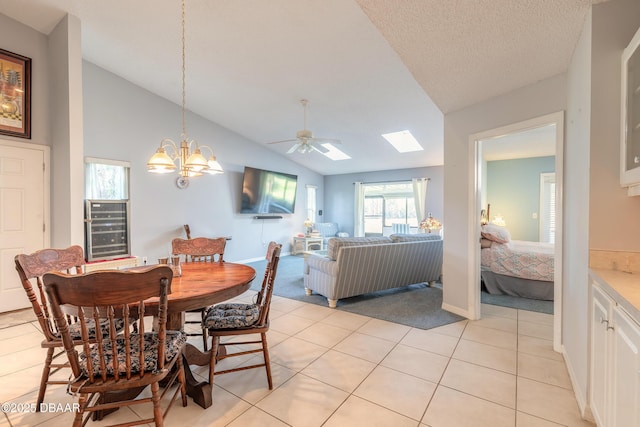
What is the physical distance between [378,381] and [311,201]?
7.18m

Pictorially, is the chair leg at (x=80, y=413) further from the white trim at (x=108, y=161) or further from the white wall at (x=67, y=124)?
the white trim at (x=108, y=161)

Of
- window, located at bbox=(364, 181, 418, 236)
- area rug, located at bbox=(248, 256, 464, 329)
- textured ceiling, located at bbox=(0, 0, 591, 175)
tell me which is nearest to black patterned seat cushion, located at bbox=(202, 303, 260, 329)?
area rug, located at bbox=(248, 256, 464, 329)

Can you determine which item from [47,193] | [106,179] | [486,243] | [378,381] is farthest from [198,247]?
[486,243]

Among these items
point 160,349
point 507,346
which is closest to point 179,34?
point 160,349

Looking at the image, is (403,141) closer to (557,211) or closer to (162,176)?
(557,211)

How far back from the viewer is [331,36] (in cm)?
323

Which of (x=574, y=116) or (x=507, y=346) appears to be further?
(x=507, y=346)

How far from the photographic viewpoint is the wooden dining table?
1.60 meters

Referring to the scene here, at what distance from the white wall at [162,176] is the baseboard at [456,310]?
458cm

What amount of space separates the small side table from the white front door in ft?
16.8

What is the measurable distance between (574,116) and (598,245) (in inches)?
40.8

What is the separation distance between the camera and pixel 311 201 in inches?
356

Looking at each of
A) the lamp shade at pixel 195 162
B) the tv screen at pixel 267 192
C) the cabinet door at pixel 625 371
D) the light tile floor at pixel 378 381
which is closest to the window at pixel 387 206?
the tv screen at pixel 267 192

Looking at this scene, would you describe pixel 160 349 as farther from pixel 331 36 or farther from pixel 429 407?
pixel 331 36
